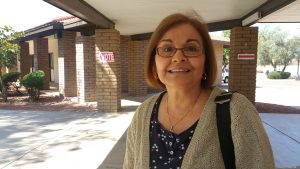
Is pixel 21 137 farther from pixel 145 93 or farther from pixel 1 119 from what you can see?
pixel 145 93

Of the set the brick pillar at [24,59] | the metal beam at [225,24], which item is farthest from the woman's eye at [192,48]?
the brick pillar at [24,59]

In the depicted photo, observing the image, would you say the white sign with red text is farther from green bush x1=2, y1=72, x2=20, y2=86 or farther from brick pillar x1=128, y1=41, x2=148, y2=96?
green bush x1=2, y1=72, x2=20, y2=86

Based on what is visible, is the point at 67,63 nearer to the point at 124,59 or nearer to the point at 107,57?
the point at 124,59

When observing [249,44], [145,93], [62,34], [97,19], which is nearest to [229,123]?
[97,19]

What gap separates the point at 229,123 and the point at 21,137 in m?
6.36

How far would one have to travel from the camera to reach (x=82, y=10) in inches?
247

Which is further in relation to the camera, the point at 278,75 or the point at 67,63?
the point at 278,75

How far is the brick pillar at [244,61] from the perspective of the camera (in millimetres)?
8422

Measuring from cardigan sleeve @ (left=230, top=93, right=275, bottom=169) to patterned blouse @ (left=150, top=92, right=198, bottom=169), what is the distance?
25 cm

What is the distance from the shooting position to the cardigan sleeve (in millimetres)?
1290

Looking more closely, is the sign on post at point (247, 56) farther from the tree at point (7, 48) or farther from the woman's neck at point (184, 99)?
the tree at point (7, 48)

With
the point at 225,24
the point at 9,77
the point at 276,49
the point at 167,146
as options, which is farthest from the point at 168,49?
the point at 276,49

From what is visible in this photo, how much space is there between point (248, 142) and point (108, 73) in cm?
825

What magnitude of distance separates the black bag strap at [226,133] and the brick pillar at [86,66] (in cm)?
1028
